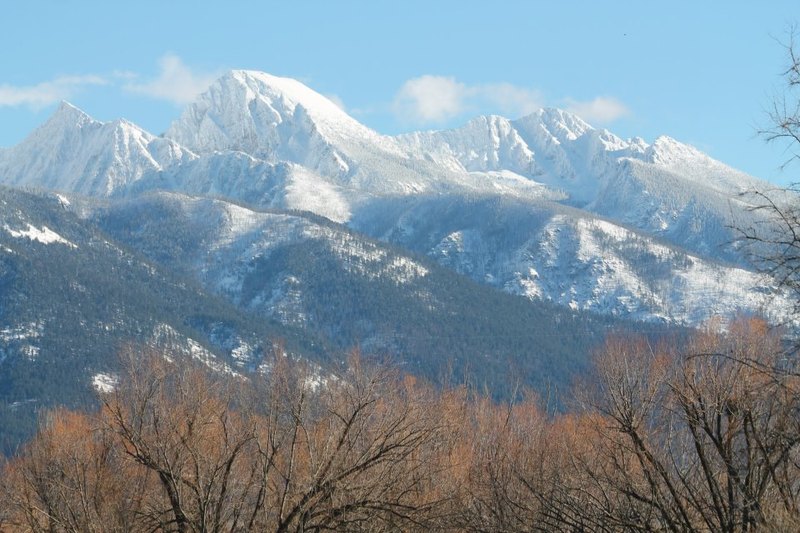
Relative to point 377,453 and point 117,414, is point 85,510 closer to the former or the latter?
point 117,414

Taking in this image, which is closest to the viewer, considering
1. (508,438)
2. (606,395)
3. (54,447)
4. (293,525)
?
(293,525)

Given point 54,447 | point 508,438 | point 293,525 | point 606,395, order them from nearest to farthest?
point 293,525 < point 606,395 < point 54,447 < point 508,438

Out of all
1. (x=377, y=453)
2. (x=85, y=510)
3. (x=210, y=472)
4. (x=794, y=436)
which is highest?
(x=794, y=436)

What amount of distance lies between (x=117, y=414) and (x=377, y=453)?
13.6 feet

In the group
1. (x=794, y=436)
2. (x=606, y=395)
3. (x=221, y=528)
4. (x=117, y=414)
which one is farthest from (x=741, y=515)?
(x=117, y=414)

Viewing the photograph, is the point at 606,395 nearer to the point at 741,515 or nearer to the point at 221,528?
the point at 741,515

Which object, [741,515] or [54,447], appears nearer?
[741,515]

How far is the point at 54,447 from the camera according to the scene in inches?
1272

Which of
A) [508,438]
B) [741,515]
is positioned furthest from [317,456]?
[508,438]

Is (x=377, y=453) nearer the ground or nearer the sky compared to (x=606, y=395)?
nearer the ground

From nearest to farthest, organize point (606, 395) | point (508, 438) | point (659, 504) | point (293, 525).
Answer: point (659, 504)
point (293, 525)
point (606, 395)
point (508, 438)

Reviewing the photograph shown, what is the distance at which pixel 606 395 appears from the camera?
1920 centimetres

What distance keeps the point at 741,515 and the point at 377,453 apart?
5.67 meters

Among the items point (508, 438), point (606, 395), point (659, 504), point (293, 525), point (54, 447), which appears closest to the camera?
point (659, 504)
